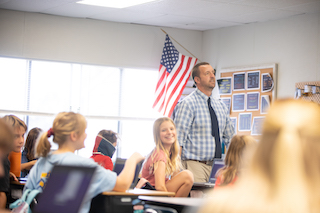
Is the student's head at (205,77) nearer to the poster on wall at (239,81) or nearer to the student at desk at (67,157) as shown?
the student at desk at (67,157)

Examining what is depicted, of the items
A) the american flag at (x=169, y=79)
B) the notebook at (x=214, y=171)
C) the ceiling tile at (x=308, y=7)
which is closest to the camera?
the notebook at (x=214, y=171)

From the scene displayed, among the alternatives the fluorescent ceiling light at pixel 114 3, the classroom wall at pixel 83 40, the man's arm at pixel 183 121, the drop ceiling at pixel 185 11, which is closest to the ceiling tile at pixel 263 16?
the drop ceiling at pixel 185 11

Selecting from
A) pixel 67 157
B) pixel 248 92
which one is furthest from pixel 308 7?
pixel 67 157

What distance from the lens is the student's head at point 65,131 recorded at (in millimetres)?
2869

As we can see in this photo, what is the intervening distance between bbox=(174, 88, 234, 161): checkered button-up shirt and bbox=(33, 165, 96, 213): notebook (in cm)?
215

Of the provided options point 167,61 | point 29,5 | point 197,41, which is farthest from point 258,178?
point 197,41

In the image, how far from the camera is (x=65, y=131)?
9.43 ft

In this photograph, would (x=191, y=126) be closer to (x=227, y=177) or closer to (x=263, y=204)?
(x=227, y=177)

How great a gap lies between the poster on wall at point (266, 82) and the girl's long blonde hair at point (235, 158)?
11.8ft

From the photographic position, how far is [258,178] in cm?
83

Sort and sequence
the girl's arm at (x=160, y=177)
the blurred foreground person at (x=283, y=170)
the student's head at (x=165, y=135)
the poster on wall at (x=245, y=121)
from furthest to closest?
the poster on wall at (x=245, y=121) → the student's head at (x=165, y=135) → the girl's arm at (x=160, y=177) → the blurred foreground person at (x=283, y=170)

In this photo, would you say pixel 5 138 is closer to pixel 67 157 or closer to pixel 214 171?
pixel 67 157

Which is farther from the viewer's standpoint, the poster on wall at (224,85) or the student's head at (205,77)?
the poster on wall at (224,85)

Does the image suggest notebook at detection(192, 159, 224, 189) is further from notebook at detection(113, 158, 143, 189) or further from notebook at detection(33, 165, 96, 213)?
notebook at detection(33, 165, 96, 213)
